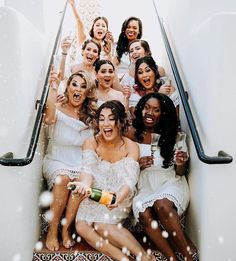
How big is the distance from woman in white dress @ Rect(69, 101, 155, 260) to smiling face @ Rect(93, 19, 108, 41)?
202 centimetres

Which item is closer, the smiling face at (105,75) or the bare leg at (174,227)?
the bare leg at (174,227)

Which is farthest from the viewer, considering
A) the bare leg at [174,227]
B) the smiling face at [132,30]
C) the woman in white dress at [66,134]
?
the smiling face at [132,30]

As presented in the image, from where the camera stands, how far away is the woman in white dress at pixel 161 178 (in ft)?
12.0

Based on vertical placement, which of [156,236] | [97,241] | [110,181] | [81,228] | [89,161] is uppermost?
[89,161]

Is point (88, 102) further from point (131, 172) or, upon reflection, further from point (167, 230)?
point (167, 230)

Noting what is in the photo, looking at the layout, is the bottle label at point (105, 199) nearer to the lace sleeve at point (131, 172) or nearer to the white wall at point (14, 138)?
the lace sleeve at point (131, 172)

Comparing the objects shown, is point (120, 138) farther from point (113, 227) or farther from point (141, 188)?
point (113, 227)

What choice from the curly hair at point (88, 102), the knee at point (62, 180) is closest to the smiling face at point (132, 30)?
the curly hair at point (88, 102)

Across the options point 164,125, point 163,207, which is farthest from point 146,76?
point 163,207

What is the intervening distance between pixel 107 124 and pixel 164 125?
550mm

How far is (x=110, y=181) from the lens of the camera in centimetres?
397

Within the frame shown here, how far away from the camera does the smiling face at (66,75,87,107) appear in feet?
14.2

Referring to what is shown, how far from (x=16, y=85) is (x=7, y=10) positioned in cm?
55

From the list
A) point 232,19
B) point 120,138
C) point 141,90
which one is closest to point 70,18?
point 141,90
